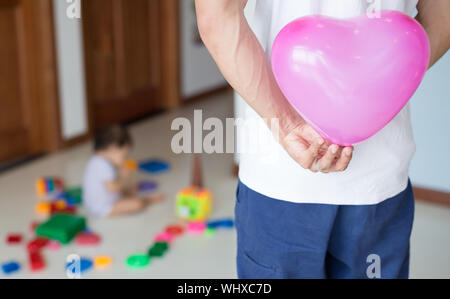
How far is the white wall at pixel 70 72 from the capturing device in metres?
3.12

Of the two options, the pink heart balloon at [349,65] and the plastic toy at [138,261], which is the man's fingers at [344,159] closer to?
the pink heart balloon at [349,65]

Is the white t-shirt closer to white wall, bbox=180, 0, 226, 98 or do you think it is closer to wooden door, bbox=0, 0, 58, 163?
wooden door, bbox=0, 0, 58, 163

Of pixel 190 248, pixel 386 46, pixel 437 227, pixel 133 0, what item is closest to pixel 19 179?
pixel 190 248

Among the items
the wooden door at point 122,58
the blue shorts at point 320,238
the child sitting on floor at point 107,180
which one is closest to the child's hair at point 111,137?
the child sitting on floor at point 107,180

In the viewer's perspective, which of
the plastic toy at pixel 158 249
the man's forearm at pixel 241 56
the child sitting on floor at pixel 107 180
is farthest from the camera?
the child sitting on floor at pixel 107 180

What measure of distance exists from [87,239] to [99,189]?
30 cm

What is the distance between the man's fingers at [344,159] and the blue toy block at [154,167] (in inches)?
88.8

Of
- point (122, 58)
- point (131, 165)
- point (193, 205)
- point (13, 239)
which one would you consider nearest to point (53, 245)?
point (13, 239)

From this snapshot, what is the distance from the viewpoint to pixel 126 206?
239cm

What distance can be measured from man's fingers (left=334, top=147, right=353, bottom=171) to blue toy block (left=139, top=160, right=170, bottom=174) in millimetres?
2255

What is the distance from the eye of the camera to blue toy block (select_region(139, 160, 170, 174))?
2.93 meters

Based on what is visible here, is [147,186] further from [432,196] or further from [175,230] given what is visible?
[432,196]

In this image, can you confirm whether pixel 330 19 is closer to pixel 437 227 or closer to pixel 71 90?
pixel 437 227
